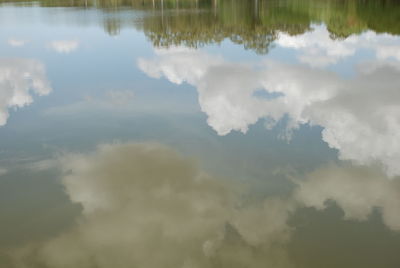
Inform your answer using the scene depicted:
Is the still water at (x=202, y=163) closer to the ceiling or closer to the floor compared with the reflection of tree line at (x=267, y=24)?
closer to the ceiling

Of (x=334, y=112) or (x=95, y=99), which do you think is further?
(x=95, y=99)

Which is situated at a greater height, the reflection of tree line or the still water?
the still water

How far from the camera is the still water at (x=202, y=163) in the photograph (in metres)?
7.96

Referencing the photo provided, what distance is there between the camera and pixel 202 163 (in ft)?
37.9

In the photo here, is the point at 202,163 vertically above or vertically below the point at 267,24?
above

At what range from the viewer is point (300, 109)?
15234mm

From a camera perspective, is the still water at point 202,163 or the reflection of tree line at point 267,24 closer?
the still water at point 202,163

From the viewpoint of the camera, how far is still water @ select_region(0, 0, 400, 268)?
313 inches

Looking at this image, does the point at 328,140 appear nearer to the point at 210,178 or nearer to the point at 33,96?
the point at 210,178

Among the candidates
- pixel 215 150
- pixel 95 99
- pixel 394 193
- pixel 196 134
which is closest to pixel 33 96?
pixel 95 99

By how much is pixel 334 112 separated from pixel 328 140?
2701mm

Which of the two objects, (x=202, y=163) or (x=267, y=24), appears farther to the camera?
(x=267, y=24)

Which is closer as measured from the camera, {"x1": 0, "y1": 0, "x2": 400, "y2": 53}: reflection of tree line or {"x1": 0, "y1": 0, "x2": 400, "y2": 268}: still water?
{"x1": 0, "y1": 0, "x2": 400, "y2": 268}: still water

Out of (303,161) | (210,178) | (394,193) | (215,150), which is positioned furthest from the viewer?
(215,150)
